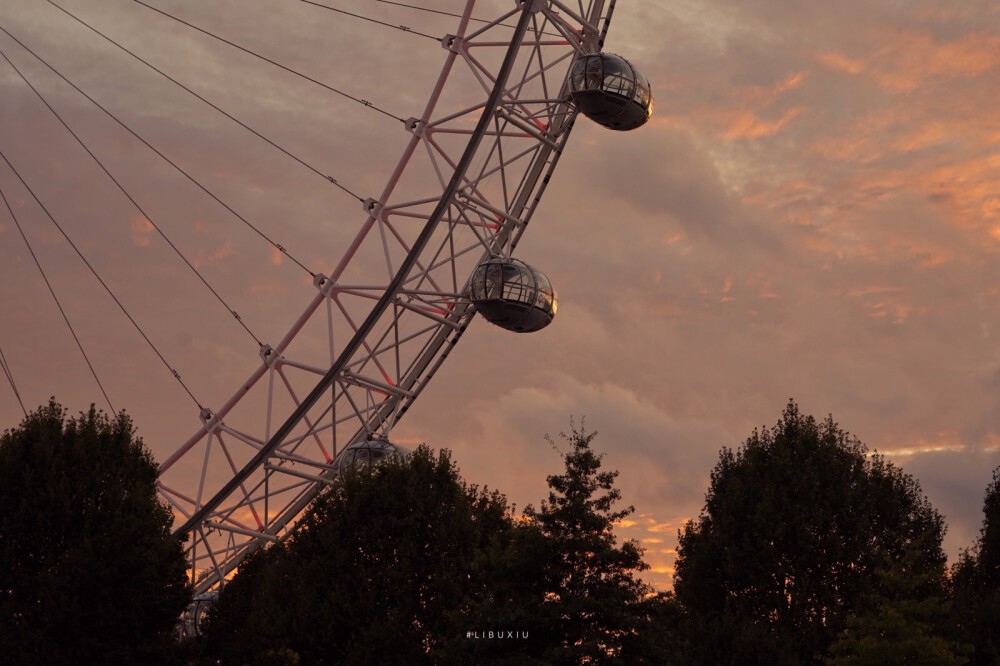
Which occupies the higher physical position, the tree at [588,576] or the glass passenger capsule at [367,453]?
the glass passenger capsule at [367,453]

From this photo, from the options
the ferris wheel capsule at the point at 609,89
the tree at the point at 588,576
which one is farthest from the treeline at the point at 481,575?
the ferris wheel capsule at the point at 609,89

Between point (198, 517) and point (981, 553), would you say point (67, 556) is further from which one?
point (981, 553)

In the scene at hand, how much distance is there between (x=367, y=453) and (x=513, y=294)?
817 centimetres

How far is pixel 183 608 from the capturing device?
3338 centimetres

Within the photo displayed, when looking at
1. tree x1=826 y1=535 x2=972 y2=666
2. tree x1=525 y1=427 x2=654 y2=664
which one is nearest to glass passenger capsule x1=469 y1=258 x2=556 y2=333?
tree x1=525 y1=427 x2=654 y2=664

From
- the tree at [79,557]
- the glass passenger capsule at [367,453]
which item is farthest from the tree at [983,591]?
the tree at [79,557]

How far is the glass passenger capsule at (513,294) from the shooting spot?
1249 inches

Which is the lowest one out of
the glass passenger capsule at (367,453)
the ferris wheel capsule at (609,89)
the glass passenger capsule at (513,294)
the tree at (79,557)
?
the tree at (79,557)

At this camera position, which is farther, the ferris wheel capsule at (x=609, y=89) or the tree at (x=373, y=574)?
the ferris wheel capsule at (x=609, y=89)

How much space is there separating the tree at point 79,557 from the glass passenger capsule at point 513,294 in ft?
35.9

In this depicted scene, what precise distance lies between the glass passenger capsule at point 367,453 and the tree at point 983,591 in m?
16.6

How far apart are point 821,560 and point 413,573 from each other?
11.5m

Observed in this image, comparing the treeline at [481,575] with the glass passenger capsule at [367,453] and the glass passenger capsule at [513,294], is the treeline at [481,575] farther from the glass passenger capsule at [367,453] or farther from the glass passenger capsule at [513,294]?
→ the glass passenger capsule at [513,294]

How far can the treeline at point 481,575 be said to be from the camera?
1160 inches
